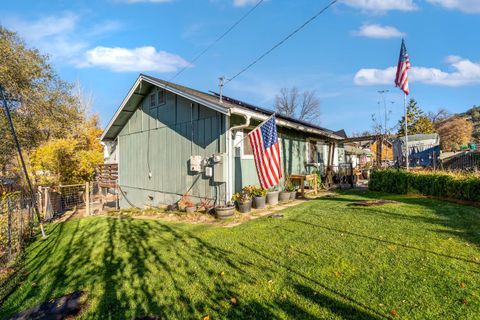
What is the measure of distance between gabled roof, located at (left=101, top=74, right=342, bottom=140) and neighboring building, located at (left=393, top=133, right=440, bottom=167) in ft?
40.9

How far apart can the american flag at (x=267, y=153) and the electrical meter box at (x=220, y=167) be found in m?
1.22

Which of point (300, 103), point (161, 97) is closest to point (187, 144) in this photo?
point (161, 97)

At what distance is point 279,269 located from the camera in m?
3.71

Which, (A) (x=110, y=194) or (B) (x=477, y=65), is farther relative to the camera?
(B) (x=477, y=65)

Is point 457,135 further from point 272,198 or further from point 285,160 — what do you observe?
point 272,198

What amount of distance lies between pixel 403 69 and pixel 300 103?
91.6ft

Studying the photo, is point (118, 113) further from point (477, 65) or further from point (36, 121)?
point (477, 65)

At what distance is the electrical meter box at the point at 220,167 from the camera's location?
7965 mm

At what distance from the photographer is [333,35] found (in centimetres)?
1061

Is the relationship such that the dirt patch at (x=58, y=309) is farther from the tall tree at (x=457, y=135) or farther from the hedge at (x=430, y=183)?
the tall tree at (x=457, y=135)

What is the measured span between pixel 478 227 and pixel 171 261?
223 inches

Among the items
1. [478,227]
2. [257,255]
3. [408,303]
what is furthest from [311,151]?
[408,303]

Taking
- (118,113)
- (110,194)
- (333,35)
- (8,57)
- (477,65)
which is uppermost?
(477,65)

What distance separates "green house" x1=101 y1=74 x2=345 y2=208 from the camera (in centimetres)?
816
